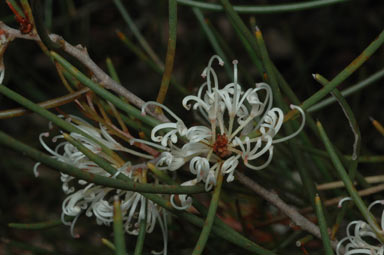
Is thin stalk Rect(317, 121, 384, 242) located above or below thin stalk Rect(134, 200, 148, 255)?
above

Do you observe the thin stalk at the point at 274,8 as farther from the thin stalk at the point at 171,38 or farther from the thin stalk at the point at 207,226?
the thin stalk at the point at 207,226

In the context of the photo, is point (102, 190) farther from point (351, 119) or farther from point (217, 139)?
point (351, 119)

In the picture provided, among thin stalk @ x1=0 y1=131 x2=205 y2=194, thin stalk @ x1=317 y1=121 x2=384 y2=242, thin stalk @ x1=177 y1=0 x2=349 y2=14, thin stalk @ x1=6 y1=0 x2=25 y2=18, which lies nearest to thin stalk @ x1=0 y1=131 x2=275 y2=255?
thin stalk @ x1=0 y1=131 x2=205 y2=194

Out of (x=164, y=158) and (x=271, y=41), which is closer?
(x=164, y=158)

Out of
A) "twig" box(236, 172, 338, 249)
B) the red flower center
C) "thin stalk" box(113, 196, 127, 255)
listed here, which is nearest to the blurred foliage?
"twig" box(236, 172, 338, 249)

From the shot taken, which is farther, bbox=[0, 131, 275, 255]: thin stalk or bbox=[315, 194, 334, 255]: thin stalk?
bbox=[315, 194, 334, 255]: thin stalk

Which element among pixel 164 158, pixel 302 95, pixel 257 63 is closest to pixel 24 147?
pixel 164 158

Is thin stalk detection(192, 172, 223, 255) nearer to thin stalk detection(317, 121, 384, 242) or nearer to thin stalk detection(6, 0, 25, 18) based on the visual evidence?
thin stalk detection(317, 121, 384, 242)

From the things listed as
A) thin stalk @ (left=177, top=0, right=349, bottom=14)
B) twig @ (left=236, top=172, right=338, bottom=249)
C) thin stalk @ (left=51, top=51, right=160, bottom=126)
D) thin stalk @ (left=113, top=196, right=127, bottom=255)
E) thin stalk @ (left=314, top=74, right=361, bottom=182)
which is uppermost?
thin stalk @ (left=177, top=0, right=349, bottom=14)

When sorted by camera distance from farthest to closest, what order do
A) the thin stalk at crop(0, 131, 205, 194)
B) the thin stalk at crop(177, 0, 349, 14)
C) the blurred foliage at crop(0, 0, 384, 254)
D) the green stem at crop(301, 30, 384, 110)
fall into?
the blurred foliage at crop(0, 0, 384, 254) → the thin stalk at crop(177, 0, 349, 14) → the green stem at crop(301, 30, 384, 110) → the thin stalk at crop(0, 131, 205, 194)

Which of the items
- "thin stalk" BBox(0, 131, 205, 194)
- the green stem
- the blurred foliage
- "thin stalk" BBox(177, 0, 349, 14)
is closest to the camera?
"thin stalk" BBox(0, 131, 205, 194)

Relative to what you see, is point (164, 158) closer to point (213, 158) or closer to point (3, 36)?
point (213, 158)
